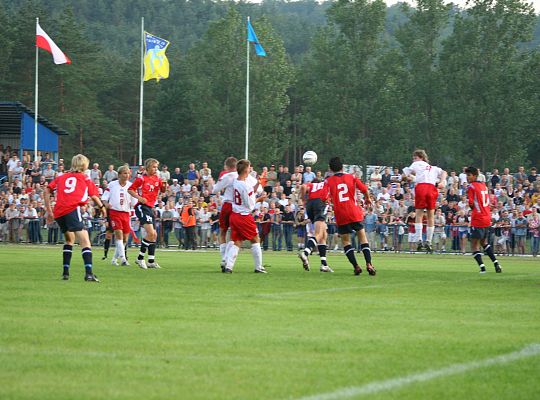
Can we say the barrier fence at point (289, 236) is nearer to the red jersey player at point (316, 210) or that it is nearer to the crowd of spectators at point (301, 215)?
the crowd of spectators at point (301, 215)

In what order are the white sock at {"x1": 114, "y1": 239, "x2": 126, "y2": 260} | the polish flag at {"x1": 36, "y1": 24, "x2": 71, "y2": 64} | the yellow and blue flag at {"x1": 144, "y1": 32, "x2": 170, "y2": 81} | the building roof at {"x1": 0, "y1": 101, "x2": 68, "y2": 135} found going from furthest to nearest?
1. the building roof at {"x1": 0, "y1": 101, "x2": 68, "y2": 135}
2. the polish flag at {"x1": 36, "y1": 24, "x2": 71, "y2": 64}
3. the yellow and blue flag at {"x1": 144, "y1": 32, "x2": 170, "y2": 81}
4. the white sock at {"x1": 114, "y1": 239, "x2": 126, "y2": 260}

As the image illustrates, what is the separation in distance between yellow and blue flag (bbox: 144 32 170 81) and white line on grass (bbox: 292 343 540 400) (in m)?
42.4

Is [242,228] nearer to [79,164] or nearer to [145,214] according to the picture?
[79,164]

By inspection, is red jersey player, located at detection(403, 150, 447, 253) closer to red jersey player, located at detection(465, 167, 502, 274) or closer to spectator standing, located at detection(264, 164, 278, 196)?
red jersey player, located at detection(465, 167, 502, 274)

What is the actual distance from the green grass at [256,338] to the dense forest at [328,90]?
60.8 meters

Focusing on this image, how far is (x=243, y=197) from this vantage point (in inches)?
759

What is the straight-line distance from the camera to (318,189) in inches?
878

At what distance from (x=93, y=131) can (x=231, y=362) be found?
98.8 meters

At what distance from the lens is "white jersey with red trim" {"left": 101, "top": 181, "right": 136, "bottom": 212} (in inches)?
928

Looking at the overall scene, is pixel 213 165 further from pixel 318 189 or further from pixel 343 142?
pixel 318 189

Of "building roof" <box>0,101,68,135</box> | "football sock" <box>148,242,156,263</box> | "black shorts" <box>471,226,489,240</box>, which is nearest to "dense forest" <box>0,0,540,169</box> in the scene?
"building roof" <box>0,101,68,135</box>

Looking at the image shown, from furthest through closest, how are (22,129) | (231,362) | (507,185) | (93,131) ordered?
1. (93,131)
2. (22,129)
3. (507,185)
4. (231,362)

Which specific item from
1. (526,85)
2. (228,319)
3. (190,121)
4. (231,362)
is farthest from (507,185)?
(190,121)

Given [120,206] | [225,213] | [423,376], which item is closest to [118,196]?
[120,206]
